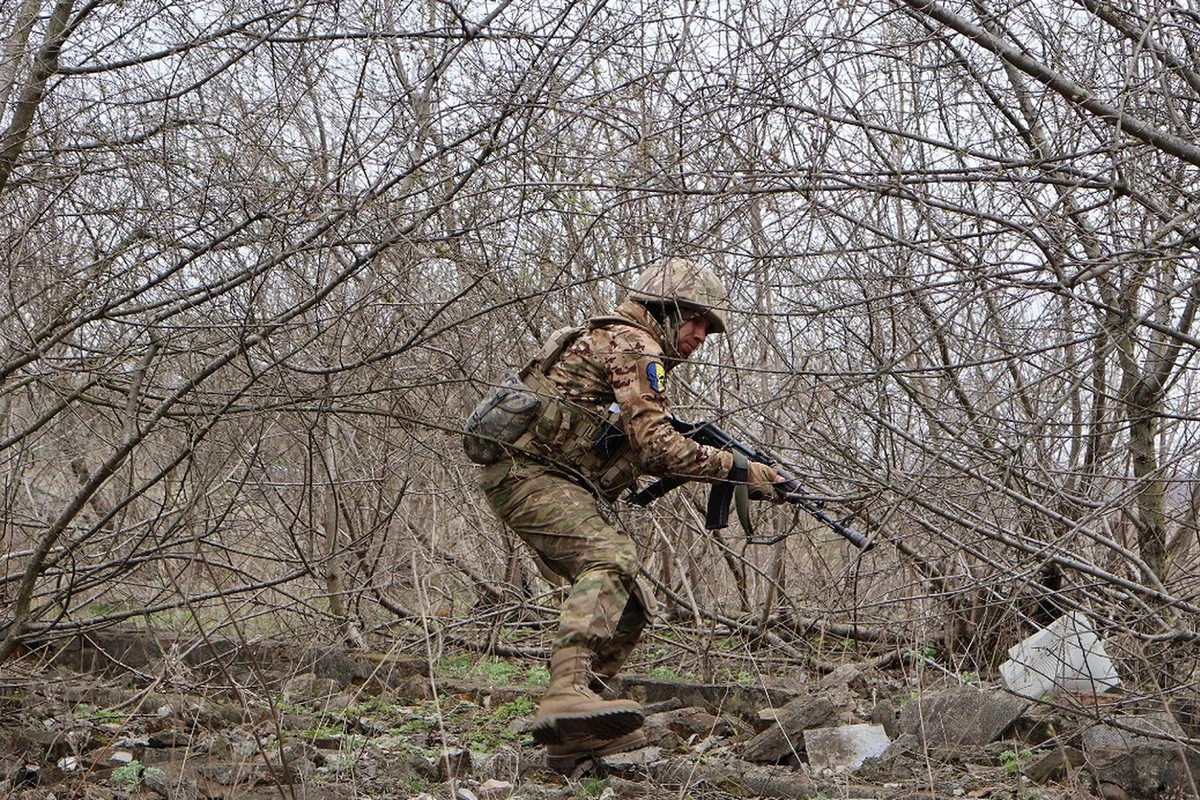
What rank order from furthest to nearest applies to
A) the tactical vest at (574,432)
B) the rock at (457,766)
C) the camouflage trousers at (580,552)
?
1. the tactical vest at (574,432)
2. the camouflage trousers at (580,552)
3. the rock at (457,766)

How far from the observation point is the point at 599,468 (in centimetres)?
499

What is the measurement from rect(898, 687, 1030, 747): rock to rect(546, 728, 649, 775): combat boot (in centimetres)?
106

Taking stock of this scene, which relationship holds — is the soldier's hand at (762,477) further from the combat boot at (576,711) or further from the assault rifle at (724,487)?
the combat boot at (576,711)

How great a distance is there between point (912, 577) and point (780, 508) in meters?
0.75

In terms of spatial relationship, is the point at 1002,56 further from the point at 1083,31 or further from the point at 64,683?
the point at 64,683

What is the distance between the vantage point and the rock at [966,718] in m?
4.66

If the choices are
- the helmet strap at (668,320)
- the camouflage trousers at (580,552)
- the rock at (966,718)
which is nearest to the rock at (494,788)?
the camouflage trousers at (580,552)

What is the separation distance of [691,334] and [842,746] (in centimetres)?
158

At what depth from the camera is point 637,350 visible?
463 cm

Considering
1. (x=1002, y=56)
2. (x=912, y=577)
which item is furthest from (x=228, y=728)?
(x=1002, y=56)

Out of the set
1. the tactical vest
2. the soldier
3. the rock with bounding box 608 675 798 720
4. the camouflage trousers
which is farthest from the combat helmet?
the rock with bounding box 608 675 798 720

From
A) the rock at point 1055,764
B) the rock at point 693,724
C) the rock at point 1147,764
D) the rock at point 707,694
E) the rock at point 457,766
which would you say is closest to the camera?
the rock at point 1147,764

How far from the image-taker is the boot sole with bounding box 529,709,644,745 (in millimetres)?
4383

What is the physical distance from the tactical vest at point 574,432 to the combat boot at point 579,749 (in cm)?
97
